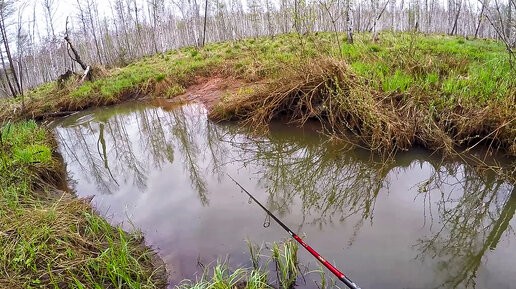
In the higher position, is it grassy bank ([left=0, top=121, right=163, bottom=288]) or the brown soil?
→ the brown soil

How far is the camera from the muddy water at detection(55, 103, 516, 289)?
91.0 inches

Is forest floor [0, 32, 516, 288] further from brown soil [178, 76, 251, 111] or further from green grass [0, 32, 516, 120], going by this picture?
brown soil [178, 76, 251, 111]

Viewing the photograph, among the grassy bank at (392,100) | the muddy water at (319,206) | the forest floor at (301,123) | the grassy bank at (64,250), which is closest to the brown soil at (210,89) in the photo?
the forest floor at (301,123)

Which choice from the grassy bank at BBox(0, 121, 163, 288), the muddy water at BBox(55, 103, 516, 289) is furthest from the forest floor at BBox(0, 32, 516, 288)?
the muddy water at BBox(55, 103, 516, 289)

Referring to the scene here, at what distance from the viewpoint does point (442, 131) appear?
12.6 ft

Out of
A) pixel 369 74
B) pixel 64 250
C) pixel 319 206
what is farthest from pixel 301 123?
pixel 64 250

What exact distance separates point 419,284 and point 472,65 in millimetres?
5568

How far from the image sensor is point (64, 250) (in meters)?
2.37

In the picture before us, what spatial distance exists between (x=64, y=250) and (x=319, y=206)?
2327mm

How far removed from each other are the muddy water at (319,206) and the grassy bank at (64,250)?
0.30 m

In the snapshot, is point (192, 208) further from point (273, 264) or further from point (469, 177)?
point (469, 177)

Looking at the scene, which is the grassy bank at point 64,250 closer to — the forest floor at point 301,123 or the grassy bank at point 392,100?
the forest floor at point 301,123

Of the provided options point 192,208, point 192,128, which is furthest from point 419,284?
point 192,128

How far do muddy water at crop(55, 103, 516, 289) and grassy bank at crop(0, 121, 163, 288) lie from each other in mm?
299
